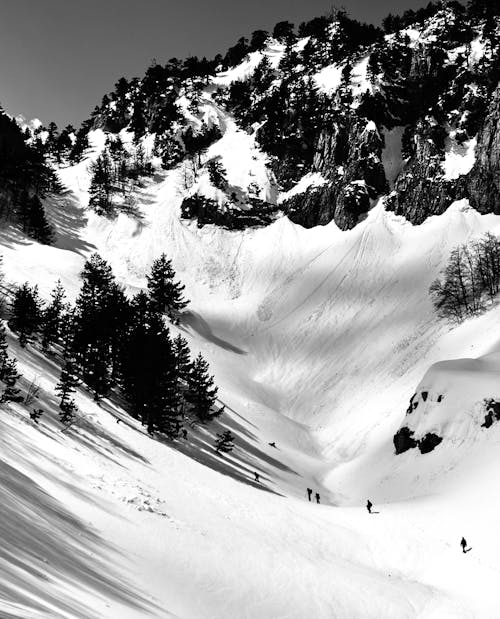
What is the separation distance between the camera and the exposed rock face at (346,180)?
96.4 m

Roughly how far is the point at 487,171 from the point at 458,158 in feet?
31.6

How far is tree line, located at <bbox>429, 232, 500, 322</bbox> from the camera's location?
2435 inches

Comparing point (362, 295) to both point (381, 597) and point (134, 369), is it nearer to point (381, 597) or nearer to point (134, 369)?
point (134, 369)

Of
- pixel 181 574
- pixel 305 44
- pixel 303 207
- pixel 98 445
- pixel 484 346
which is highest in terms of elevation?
pixel 305 44

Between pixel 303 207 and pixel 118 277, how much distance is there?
135ft

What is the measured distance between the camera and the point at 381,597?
17234 mm

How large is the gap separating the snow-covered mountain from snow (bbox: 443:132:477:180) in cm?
44

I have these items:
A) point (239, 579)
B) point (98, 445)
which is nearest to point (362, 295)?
point (98, 445)

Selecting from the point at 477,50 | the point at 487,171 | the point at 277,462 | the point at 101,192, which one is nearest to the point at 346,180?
the point at 487,171

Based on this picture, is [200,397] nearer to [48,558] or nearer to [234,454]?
[234,454]

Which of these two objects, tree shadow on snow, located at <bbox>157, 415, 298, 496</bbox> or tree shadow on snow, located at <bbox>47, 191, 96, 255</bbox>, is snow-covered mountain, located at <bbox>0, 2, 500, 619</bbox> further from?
tree shadow on snow, located at <bbox>47, 191, 96, 255</bbox>

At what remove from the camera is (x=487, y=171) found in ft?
273

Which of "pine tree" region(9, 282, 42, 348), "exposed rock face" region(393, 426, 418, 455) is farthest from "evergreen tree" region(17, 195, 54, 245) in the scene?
"exposed rock face" region(393, 426, 418, 455)

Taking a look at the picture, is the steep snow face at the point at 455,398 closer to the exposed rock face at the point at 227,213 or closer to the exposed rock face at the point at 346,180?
the exposed rock face at the point at 346,180
